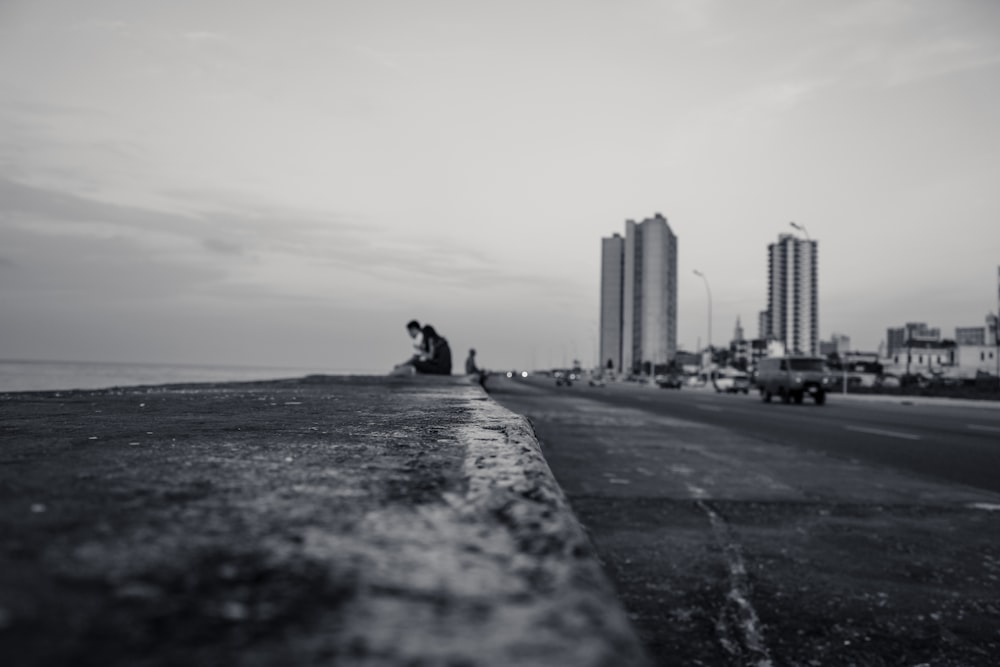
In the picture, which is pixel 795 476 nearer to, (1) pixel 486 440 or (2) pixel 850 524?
(2) pixel 850 524

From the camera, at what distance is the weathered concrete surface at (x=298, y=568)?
621mm

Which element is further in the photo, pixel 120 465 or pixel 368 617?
pixel 120 465

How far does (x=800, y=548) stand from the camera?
5691mm

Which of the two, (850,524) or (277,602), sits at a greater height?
(277,602)

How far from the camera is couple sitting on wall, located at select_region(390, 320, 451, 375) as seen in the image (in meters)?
17.3

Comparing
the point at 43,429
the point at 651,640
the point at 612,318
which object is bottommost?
the point at 651,640

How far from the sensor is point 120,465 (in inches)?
60.7

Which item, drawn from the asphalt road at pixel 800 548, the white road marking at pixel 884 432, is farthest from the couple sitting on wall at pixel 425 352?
the white road marking at pixel 884 432

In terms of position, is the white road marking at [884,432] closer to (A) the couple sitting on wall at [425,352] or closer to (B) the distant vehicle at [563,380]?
(A) the couple sitting on wall at [425,352]

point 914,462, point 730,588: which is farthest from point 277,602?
point 914,462

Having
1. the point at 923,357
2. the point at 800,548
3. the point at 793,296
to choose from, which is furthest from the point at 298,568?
the point at 923,357

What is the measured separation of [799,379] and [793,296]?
128091 mm

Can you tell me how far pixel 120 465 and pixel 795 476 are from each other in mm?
9044

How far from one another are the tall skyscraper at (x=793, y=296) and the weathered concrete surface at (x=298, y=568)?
15153 centimetres
